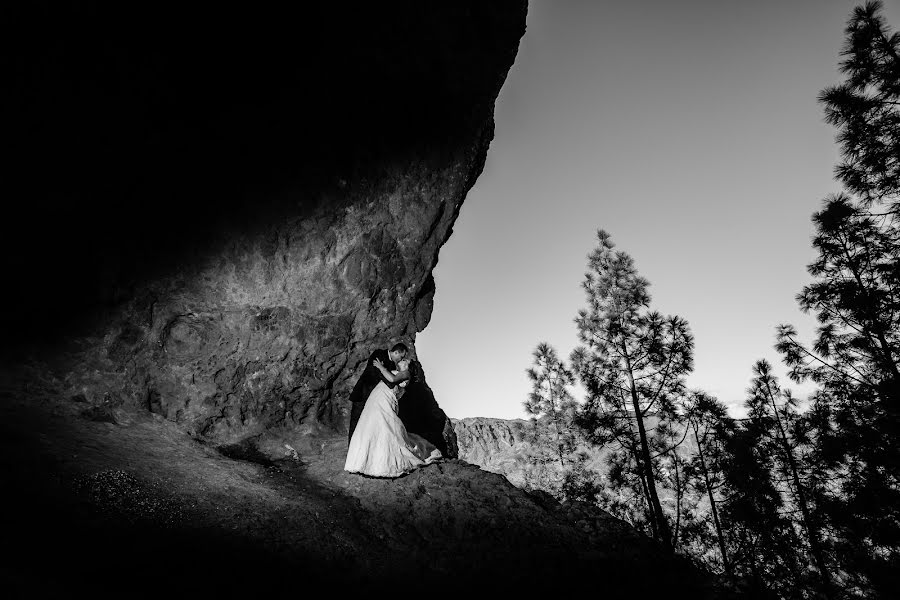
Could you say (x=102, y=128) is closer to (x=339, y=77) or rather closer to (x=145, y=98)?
(x=145, y=98)

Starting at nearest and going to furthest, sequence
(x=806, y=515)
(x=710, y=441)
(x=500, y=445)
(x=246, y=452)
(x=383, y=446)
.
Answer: (x=383, y=446), (x=246, y=452), (x=806, y=515), (x=710, y=441), (x=500, y=445)

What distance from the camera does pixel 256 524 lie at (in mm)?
3430

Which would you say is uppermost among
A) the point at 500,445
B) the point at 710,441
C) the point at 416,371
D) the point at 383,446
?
the point at 500,445

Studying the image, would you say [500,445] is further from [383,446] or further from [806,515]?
[383,446]

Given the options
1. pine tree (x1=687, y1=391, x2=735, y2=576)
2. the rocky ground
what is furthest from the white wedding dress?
pine tree (x1=687, y1=391, x2=735, y2=576)

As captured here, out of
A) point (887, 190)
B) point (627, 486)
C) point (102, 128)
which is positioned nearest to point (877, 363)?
point (887, 190)

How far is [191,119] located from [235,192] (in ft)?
3.84

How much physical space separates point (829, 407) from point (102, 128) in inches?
571

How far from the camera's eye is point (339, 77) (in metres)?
6.43

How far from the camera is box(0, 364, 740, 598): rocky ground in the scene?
7.99 ft

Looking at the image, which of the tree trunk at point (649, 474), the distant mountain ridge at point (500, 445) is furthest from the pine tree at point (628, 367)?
the distant mountain ridge at point (500, 445)

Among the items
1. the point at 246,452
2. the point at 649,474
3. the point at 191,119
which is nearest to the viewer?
the point at 246,452

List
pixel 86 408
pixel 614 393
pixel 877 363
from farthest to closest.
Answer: pixel 614 393, pixel 877 363, pixel 86 408

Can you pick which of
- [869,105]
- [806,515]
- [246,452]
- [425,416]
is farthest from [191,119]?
[806,515]
